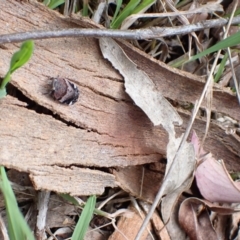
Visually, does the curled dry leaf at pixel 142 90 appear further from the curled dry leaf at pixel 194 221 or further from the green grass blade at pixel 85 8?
the curled dry leaf at pixel 194 221

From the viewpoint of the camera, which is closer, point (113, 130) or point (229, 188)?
point (113, 130)

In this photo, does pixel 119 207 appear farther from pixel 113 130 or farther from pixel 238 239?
pixel 238 239

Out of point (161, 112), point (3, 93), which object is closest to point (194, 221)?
point (161, 112)

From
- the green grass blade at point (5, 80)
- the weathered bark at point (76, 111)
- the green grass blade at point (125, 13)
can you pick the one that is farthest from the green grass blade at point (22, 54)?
the green grass blade at point (125, 13)

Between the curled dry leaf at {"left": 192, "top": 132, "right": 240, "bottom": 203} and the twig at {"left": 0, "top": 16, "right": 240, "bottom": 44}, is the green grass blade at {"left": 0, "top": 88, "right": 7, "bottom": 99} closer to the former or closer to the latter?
the twig at {"left": 0, "top": 16, "right": 240, "bottom": 44}

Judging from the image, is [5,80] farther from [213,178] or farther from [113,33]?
[213,178]

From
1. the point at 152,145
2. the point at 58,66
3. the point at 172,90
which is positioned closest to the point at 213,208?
the point at 152,145
